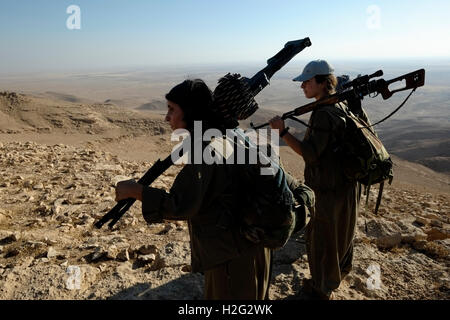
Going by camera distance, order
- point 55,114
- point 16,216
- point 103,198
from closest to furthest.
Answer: point 16,216 < point 103,198 < point 55,114

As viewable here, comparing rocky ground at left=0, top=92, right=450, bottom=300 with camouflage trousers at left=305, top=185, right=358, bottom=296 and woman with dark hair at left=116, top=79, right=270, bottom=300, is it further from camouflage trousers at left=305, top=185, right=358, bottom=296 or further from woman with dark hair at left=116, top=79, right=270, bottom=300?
woman with dark hair at left=116, top=79, right=270, bottom=300

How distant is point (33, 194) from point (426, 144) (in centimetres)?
2509

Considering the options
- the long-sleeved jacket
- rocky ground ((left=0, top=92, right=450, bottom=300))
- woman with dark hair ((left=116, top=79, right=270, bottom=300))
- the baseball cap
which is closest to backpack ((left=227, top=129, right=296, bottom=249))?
woman with dark hair ((left=116, top=79, right=270, bottom=300))

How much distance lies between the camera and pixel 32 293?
Result: 248 cm

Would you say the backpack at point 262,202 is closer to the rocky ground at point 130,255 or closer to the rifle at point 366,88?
the rifle at point 366,88

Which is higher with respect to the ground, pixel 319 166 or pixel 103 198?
pixel 319 166

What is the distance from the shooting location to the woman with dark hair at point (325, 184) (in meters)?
2.31

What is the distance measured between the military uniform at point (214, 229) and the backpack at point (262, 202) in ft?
0.16

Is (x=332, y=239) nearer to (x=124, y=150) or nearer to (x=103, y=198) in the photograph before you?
(x=103, y=198)

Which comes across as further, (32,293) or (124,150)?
(124,150)

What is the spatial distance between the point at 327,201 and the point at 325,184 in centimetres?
13

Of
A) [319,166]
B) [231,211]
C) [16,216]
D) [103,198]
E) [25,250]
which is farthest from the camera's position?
[103,198]

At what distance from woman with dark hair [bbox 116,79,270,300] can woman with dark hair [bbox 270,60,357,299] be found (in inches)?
36.1
